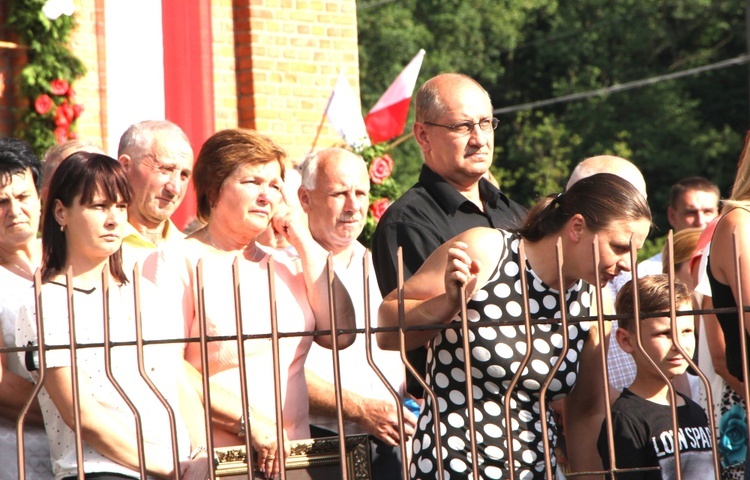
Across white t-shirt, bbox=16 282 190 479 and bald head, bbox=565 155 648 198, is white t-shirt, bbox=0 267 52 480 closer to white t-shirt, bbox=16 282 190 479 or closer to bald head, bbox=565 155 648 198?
white t-shirt, bbox=16 282 190 479

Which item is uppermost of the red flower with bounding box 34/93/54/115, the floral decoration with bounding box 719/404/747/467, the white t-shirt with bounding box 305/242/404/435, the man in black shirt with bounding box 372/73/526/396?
the red flower with bounding box 34/93/54/115

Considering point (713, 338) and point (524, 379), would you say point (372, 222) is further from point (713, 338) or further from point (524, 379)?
point (524, 379)

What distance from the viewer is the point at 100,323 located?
364cm

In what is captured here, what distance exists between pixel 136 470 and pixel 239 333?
0.65 meters

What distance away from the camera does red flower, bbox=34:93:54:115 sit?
7523 millimetres

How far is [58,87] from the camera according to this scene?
7.53 m

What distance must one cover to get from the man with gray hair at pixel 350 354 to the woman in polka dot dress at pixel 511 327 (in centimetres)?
26

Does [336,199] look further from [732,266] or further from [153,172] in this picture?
[732,266]

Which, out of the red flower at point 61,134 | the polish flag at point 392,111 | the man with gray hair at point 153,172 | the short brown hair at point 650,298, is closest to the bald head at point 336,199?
the man with gray hair at point 153,172

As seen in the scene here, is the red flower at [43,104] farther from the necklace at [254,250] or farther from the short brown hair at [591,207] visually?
the short brown hair at [591,207]

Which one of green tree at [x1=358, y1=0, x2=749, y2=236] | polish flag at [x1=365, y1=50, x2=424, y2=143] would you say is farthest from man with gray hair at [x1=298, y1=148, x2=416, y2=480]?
green tree at [x1=358, y1=0, x2=749, y2=236]

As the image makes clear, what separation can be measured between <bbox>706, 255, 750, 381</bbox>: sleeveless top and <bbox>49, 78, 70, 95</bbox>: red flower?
16.6 feet

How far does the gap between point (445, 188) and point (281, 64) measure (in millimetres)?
4421

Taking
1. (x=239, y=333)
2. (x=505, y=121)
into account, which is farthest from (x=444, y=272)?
(x=505, y=121)
